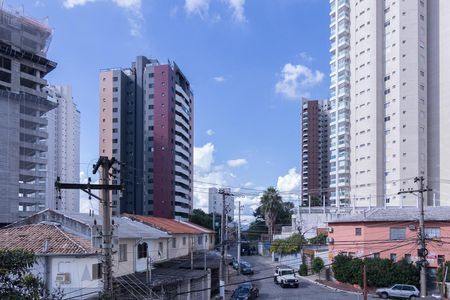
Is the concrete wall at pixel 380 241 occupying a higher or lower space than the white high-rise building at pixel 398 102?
lower

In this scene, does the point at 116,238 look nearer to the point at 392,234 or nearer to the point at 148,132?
the point at 392,234

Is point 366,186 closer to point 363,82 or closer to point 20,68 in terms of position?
point 363,82

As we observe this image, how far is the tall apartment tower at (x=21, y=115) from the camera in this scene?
242ft

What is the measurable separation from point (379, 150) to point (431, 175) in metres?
9.62

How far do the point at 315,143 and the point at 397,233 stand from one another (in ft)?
324

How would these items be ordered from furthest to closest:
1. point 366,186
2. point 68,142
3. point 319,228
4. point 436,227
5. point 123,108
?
point 68,142 < point 123,108 < point 366,186 < point 319,228 < point 436,227

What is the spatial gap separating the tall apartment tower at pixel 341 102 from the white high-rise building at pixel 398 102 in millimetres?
829

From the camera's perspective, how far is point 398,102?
8169cm

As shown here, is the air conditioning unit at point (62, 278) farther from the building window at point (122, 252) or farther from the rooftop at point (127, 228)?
the building window at point (122, 252)

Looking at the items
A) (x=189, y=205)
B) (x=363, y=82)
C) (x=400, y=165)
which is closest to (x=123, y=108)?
(x=189, y=205)

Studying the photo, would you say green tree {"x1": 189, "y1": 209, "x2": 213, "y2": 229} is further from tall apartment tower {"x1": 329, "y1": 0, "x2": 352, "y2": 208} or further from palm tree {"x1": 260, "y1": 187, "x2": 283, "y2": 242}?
tall apartment tower {"x1": 329, "y1": 0, "x2": 352, "y2": 208}

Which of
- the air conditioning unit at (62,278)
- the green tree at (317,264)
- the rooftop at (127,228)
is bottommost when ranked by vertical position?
the green tree at (317,264)

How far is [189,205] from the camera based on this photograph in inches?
4884

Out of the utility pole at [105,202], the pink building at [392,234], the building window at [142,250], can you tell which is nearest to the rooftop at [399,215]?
the pink building at [392,234]
